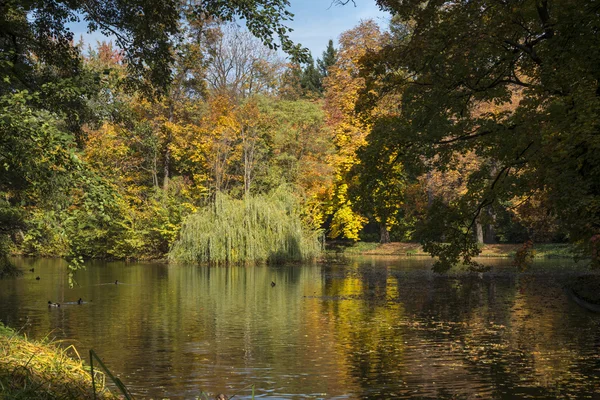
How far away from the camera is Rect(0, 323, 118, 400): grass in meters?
4.50

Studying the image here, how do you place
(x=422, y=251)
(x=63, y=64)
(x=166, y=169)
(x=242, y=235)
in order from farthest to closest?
(x=422, y=251)
(x=166, y=169)
(x=242, y=235)
(x=63, y=64)

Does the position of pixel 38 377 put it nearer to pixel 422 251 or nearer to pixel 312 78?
pixel 422 251

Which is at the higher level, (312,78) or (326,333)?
Answer: (312,78)

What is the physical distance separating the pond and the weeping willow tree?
21.3 feet

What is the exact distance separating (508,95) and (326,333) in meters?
7.81

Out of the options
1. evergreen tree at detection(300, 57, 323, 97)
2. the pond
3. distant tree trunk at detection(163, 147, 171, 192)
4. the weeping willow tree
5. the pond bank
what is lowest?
the pond

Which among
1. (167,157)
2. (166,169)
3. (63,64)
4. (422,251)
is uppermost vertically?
(167,157)

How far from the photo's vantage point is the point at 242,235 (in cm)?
3491

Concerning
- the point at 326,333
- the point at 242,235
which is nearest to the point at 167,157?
the point at 242,235

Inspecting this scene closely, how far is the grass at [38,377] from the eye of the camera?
14.8 ft

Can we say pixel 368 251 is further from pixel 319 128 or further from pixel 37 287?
pixel 37 287

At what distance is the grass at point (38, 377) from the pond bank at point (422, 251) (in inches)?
1501

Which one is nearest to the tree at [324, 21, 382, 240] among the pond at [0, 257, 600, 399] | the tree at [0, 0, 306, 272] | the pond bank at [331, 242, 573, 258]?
the pond bank at [331, 242, 573, 258]

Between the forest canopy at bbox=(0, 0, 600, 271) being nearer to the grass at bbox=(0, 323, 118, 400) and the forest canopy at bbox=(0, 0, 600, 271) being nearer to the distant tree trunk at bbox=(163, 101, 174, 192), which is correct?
the grass at bbox=(0, 323, 118, 400)
